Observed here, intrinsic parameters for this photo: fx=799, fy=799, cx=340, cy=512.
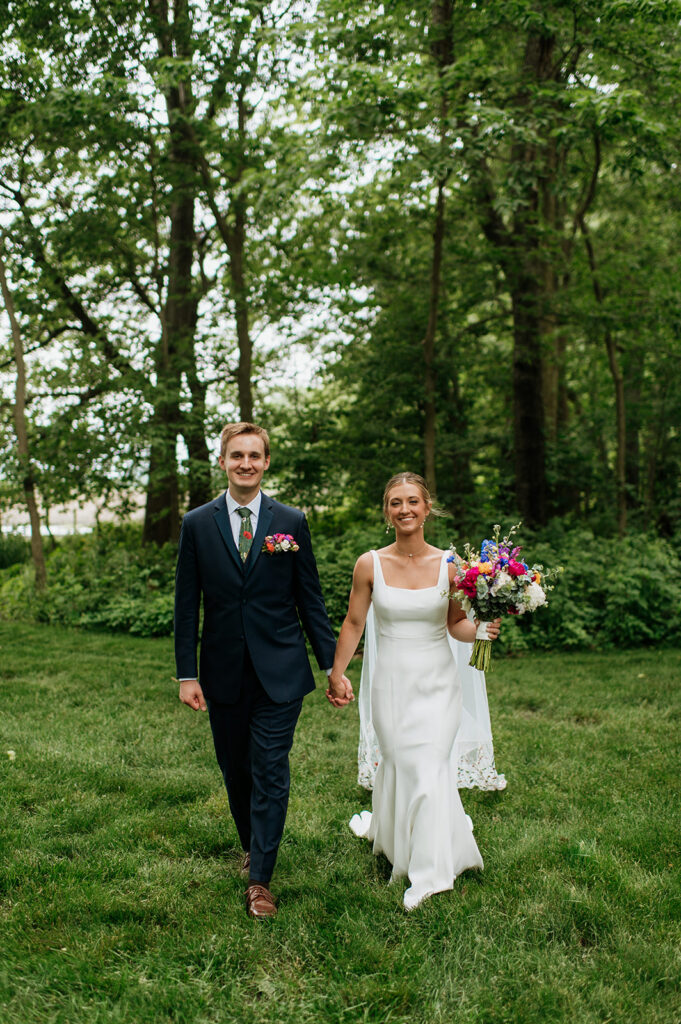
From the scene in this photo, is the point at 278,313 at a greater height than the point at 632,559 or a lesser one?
greater

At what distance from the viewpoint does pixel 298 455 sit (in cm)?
1166

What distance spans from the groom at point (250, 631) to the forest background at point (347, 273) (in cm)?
588

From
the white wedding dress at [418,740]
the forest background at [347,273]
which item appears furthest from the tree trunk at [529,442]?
the white wedding dress at [418,740]

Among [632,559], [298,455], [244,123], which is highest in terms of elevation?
[244,123]

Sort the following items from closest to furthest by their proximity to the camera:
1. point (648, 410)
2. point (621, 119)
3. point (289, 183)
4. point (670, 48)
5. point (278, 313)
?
point (621, 119), point (289, 183), point (670, 48), point (278, 313), point (648, 410)

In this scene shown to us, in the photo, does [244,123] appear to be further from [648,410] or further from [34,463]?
[648,410]

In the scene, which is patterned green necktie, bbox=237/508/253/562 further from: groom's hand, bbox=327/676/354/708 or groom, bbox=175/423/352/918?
groom's hand, bbox=327/676/354/708

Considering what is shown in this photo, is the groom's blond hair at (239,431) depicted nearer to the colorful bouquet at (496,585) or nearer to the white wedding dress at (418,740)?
the white wedding dress at (418,740)

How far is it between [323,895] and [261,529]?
1.69 metres

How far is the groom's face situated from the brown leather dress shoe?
177 centimetres

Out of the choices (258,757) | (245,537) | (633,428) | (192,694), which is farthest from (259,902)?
(633,428)

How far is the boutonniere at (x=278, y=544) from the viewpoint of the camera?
3596 millimetres

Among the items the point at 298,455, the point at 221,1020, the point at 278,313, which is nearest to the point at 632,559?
the point at 298,455

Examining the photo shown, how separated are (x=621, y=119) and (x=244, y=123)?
537cm
